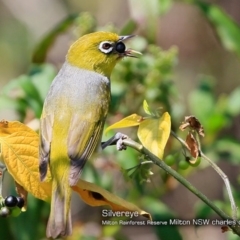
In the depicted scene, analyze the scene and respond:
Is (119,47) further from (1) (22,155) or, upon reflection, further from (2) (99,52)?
(1) (22,155)

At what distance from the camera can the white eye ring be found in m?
3.82

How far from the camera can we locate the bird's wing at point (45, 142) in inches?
120

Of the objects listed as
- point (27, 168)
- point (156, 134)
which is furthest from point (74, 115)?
point (156, 134)

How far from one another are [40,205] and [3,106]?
61 centimetres

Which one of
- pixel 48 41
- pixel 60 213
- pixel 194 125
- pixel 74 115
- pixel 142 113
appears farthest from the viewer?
pixel 48 41

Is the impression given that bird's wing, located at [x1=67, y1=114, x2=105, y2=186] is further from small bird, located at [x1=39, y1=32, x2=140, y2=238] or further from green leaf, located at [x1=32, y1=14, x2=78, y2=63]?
green leaf, located at [x1=32, y1=14, x2=78, y2=63]

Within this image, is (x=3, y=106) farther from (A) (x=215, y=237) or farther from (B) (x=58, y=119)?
(A) (x=215, y=237)

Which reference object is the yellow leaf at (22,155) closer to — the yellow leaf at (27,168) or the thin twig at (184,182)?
the yellow leaf at (27,168)

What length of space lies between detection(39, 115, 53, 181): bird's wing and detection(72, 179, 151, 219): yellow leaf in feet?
0.84

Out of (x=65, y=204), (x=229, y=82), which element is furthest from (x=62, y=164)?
(x=229, y=82)

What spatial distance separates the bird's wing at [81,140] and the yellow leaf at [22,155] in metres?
0.25

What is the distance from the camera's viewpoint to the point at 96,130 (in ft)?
11.4

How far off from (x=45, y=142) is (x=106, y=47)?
827 mm

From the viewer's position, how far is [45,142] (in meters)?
3.25
